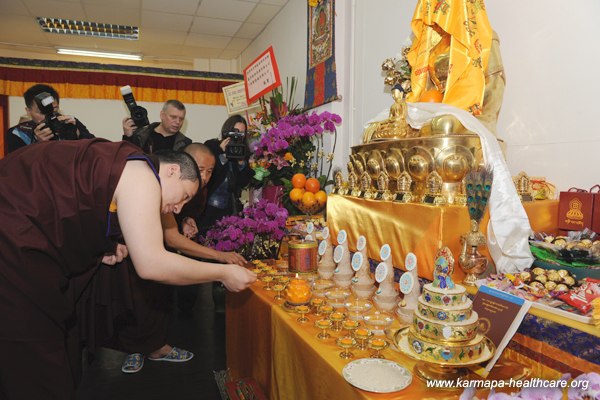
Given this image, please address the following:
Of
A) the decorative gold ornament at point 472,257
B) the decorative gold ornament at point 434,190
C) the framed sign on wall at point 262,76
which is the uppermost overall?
the framed sign on wall at point 262,76

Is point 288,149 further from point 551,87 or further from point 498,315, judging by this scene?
point 498,315

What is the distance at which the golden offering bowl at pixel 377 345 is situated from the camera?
952 mm

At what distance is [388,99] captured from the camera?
7.70 feet

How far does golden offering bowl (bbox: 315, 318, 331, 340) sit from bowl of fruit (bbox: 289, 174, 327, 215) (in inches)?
45.7

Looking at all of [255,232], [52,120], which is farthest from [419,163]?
[52,120]

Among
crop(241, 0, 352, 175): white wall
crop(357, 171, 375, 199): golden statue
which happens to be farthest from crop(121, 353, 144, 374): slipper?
crop(241, 0, 352, 175): white wall

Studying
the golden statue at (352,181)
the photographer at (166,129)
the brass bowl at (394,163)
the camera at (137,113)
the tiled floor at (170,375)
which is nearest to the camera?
the brass bowl at (394,163)

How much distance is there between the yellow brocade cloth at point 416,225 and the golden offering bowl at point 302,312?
0.36 meters

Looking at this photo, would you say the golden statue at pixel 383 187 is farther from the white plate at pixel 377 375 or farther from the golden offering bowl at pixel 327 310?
the white plate at pixel 377 375

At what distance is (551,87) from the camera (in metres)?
1.46

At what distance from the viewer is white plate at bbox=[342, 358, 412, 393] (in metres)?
0.79

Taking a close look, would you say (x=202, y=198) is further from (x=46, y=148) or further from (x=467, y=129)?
(x=467, y=129)

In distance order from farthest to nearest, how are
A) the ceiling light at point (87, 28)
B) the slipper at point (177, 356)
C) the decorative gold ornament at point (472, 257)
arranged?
the ceiling light at point (87, 28) < the slipper at point (177, 356) < the decorative gold ornament at point (472, 257)

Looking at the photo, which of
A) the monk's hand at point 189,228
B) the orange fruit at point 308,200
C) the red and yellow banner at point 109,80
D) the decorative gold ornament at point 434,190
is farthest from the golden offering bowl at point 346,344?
the red and yellow banner at point 109,80
